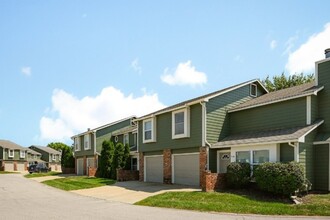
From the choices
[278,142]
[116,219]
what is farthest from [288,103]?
[116,219]

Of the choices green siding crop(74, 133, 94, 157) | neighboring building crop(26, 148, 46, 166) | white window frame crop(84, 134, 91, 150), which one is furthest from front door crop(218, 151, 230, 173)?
neighboring building crop(26, 148, 46, 166)

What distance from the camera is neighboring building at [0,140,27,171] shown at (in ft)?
226

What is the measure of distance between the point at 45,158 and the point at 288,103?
79.2 meters

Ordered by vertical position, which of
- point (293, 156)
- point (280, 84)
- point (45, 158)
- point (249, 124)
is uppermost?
point (280, 84)

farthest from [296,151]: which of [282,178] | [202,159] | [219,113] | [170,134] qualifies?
[170,134]

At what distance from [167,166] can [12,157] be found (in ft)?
186

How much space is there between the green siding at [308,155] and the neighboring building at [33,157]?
234 feet

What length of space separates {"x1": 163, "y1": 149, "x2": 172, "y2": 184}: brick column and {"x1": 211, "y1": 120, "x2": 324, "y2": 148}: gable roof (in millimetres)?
4597

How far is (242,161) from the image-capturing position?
2022 centimetres

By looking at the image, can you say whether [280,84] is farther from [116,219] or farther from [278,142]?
[116,219]

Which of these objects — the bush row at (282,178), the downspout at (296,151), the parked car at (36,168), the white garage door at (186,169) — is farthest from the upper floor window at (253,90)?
the parked car at (36,168)

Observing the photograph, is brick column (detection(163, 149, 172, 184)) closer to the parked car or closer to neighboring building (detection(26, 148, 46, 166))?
the parked car

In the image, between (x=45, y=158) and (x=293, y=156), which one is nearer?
(x=293, y=156)

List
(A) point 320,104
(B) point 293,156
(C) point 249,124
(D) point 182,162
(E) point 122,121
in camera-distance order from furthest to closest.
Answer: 1. (E) point 122,121
2. (D) point 182,162
3. (C) point 249,124
4. (A) point 320,104
5. (B) point 293,156
